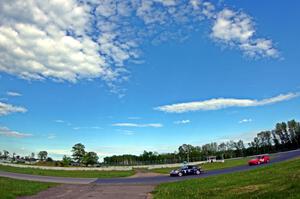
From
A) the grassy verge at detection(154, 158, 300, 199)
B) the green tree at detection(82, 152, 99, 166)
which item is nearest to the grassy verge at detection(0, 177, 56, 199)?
the grassy verge at detection(154, 158, 300, 199)

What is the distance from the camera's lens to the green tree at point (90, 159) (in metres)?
131

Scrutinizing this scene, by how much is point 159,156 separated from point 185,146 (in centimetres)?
2360

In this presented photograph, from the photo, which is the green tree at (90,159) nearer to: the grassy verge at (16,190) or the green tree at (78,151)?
the green tree at (78,151)

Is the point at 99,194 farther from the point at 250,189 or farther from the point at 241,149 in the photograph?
the point at 241,149

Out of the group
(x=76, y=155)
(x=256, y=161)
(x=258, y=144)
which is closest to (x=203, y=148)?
(x=258, y=144)

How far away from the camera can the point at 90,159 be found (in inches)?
5285

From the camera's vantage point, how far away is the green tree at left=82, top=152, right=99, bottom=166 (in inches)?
5172

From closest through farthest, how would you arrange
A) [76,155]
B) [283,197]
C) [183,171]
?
1. [283,197]
2. [183,171]
3. [76,155]

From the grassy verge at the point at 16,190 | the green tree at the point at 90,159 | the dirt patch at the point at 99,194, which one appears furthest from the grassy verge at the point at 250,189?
the green tree at the point at 90,159

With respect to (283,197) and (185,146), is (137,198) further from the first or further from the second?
(185,146)

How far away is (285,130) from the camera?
170 metres

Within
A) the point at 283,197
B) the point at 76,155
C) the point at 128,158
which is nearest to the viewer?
the point at 283,197

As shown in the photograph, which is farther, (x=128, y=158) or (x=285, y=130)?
(x=128, y=158)

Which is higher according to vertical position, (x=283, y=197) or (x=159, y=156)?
(x=159, y=156)
